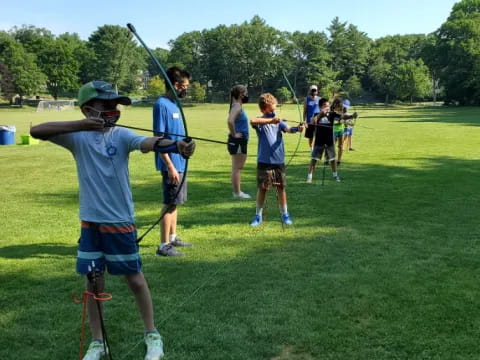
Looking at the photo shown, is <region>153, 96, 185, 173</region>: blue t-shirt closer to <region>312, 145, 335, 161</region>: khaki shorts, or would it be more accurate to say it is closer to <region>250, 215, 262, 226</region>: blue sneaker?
<region>250, 215, 262, 226</region>: blue sneaker

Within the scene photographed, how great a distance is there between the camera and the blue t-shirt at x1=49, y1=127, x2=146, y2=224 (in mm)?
3201

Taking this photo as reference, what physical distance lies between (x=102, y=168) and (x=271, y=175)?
145 inches

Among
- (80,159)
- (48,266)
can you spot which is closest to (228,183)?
(48,266)

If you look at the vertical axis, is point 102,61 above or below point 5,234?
above

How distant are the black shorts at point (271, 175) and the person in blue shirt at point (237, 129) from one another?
0.64m

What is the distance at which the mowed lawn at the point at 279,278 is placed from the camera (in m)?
3.61

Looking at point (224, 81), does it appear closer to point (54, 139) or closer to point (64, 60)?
point (64, 60)

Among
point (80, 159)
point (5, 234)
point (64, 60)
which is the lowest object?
point (5, 234)

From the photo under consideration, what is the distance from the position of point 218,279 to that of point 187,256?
825 mm

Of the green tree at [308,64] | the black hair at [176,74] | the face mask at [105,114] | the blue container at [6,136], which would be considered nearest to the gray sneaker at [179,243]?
the black hair at [176,74]

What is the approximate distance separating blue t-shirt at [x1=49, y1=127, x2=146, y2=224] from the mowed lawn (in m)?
1.08

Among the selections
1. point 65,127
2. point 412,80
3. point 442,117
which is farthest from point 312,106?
point 412,80

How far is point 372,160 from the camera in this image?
44.2 ft

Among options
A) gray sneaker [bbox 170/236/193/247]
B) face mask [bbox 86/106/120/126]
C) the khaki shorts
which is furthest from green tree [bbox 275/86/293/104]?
face mask [bbox 86/106/120/126]
